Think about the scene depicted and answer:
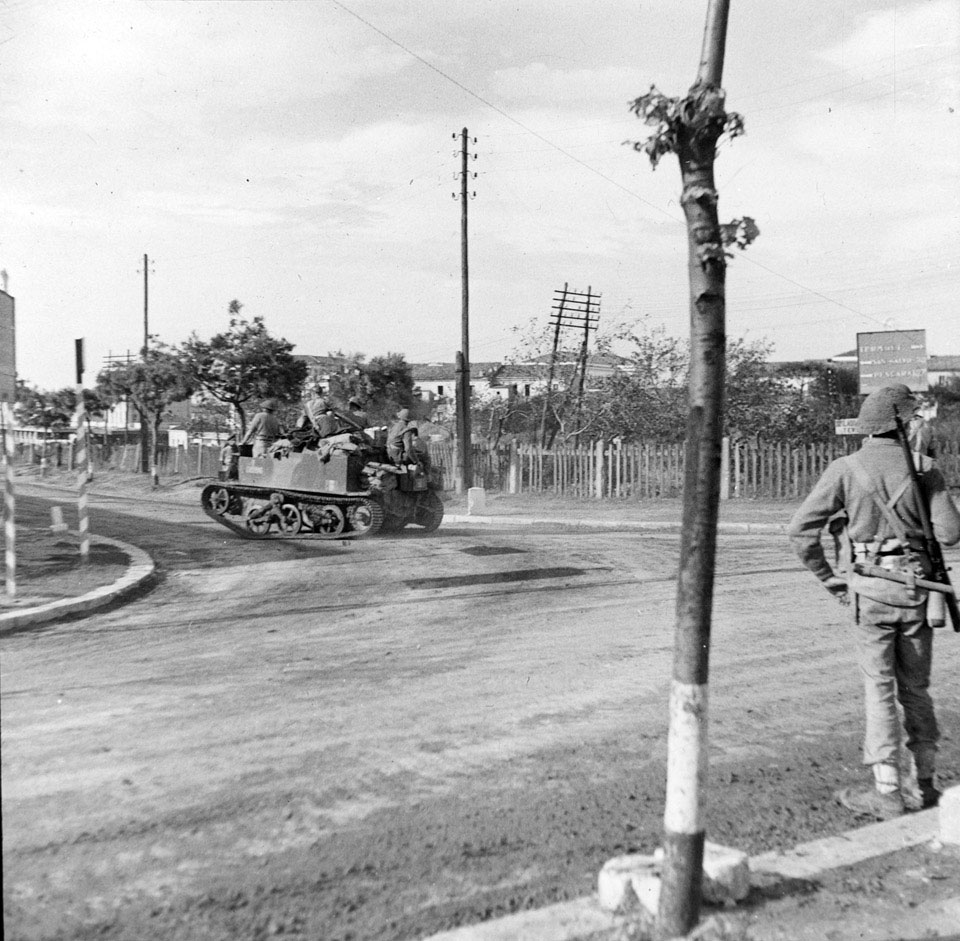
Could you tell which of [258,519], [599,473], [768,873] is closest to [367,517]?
[258,519]

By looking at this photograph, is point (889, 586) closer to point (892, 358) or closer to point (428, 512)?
point (428, 512)

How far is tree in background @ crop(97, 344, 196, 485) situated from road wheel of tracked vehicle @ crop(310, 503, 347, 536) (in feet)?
53.7

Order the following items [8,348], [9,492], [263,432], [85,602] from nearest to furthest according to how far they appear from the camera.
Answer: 1. [8,348]
2. [85,602]
3. [9,492]
4. [263,432]

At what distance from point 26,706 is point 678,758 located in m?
4.09

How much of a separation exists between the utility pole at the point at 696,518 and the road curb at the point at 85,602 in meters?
6.57

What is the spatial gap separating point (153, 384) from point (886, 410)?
3596 centimetres

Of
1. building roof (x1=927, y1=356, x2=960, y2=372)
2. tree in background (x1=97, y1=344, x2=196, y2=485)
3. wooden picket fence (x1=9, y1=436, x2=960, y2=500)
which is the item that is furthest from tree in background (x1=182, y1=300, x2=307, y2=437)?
building roof (x1=927, y1=356, x2=960, y2=372)

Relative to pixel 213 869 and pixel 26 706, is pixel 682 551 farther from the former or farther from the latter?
pixel 26 706

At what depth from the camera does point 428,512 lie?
1800 centimetres

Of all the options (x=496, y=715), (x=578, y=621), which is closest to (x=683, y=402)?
(x=578, y=621)

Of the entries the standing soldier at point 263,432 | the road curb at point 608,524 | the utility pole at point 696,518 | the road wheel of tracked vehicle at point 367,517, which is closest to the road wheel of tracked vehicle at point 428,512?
the road wheel of tracked vehicle at point 367,517

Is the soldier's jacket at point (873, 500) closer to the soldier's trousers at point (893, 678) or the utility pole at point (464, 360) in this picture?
the soldier's trousers at point (893, 678)

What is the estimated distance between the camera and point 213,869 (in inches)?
146

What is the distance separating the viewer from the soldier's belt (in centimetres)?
438
